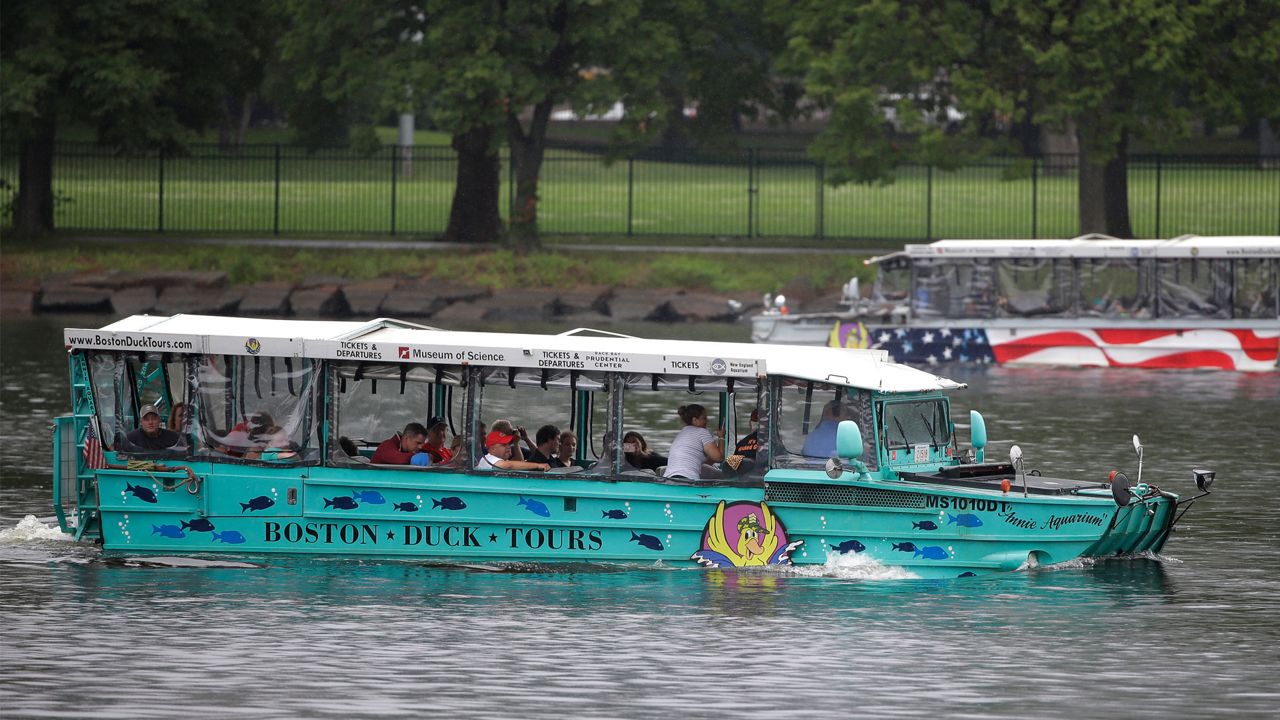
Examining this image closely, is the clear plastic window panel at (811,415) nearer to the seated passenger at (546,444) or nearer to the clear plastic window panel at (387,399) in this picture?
the seated passenger at (546,444)

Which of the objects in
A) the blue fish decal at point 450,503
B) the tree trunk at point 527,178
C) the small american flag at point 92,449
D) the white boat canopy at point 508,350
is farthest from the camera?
the tree trunk at point 527,178

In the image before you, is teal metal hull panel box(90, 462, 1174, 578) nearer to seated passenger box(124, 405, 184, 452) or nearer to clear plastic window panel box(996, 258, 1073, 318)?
seated passenger box(124, 405, 184, 452)

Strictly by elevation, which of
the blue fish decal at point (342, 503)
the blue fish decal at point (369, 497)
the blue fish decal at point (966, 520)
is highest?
the blue fish decal at point (369, 497)

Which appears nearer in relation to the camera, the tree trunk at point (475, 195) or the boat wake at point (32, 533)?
the boat wake at point (32, 533)

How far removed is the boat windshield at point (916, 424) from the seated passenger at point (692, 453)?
5.26 ft

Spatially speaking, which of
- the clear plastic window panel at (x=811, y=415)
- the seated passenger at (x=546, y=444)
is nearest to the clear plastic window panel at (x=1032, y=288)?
the seated passenger at (x=546, y=444)

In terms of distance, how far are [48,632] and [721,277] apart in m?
36.1

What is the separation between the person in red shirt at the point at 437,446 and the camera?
21281 mm

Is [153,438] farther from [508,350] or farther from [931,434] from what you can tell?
[931,434]

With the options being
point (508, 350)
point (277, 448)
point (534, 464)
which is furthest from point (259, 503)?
point (508, 350)

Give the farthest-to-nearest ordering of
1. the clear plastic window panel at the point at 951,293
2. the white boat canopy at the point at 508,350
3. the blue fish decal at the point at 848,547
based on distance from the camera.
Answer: the clear plastic window panel at the point at 951,293, the white boat canopy at the point at 508,350, the blue fish decal at the point at 848,547

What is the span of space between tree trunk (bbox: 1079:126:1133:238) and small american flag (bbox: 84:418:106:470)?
33458 mm

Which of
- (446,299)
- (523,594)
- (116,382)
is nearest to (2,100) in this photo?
(446,299)

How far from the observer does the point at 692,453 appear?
20625 millimetres
